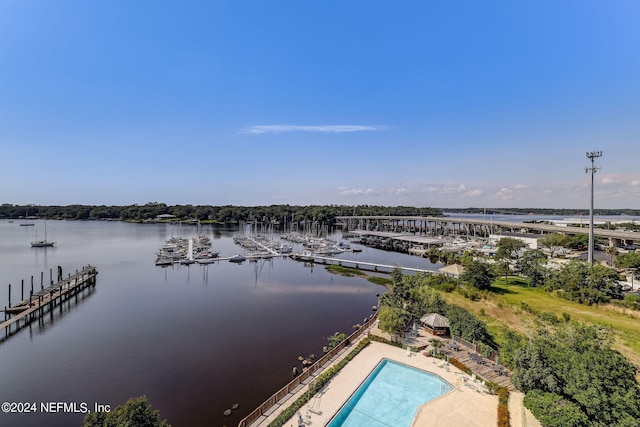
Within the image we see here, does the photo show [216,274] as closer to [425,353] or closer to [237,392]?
[237,392]

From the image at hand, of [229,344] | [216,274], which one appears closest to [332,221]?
Answer: [216,274]

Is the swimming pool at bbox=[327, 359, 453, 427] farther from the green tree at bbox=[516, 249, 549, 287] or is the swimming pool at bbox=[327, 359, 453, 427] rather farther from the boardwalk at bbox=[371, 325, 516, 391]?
the green tree at bbox=[516, 249, 549, 287]

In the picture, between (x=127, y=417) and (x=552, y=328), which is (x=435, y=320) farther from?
(x=127, y=417)

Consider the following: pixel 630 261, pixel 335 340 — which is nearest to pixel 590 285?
pixel 630 261

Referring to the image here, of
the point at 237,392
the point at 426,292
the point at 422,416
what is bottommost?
the point at 237,392

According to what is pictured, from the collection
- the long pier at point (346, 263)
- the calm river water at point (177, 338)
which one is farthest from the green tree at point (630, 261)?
the calm river water at point (177, 338)

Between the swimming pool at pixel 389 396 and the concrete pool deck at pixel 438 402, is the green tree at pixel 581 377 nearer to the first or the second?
the concrete pool deck at pixel 438 402
